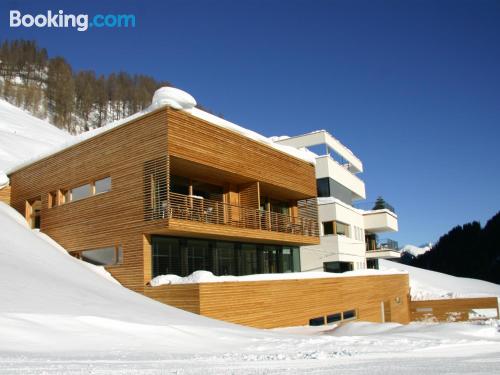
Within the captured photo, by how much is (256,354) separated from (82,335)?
300 cm

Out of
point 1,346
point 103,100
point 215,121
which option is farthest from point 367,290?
point 103,100

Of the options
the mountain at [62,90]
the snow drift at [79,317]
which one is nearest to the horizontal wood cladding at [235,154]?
the snow drift at [79,317]

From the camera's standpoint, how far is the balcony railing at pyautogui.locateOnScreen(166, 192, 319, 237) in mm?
15312

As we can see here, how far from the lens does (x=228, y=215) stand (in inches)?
722

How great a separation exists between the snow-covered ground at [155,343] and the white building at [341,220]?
13.9 metres

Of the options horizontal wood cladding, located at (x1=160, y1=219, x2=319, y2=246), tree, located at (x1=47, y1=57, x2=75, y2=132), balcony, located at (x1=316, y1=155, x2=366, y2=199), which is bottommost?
horizontal wood cladding, located at (x1=160, y1=219, x2=319, y2=246)

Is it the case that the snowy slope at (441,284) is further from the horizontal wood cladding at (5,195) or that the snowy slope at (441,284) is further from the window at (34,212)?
the horizontal wood cladding at (5,195)

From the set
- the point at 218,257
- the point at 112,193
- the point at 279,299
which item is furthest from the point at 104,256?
the point at 279,299

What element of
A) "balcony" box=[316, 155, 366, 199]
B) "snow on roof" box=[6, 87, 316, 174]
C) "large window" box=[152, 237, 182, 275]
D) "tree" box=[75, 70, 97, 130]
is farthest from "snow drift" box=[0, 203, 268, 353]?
"tree" box=[75, 70, 97, 130]

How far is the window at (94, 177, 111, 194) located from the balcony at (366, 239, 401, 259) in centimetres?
2172

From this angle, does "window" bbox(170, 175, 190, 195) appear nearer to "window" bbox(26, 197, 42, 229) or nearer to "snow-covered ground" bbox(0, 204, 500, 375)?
"snow-covered ground" bbox(0, 204, 500, 375)

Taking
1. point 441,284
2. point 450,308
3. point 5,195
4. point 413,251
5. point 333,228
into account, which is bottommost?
point 450,308

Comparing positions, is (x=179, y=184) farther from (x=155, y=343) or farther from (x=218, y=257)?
(x=155, y=343)

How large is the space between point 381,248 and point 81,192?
23662 millimetres
